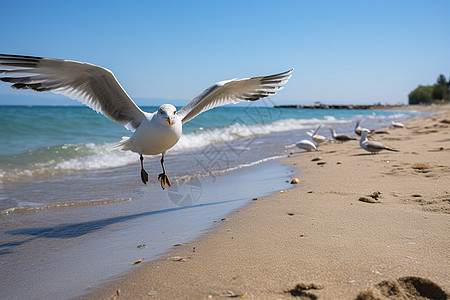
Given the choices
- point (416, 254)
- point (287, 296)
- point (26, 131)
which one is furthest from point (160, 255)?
point (26, 131)

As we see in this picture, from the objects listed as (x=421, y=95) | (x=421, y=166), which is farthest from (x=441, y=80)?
(x=421, y=166)

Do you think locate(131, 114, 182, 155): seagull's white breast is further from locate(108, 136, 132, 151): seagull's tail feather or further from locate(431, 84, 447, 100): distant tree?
locate(431, 84, 447, 100): distant tree

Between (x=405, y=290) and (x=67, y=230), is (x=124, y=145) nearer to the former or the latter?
(x=67, y=230)

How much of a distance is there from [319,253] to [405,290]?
628 millimetres

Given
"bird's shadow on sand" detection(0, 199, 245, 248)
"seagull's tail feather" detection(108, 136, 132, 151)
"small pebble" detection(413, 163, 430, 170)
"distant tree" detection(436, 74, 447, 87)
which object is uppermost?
"distant tree" detection(436, 74, 447, 87)

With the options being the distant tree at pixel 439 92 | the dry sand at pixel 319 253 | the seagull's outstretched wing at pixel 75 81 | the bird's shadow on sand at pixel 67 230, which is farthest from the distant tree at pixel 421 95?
the bird's shadow on sand at pixel 67 230

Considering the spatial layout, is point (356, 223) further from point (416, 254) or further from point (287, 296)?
point (287, 296)

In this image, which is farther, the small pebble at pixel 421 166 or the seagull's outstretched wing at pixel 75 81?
the small pebble at pixel 421 166

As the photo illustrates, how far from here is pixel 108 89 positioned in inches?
201

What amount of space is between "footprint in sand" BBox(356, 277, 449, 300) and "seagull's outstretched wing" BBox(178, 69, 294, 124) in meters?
4.20

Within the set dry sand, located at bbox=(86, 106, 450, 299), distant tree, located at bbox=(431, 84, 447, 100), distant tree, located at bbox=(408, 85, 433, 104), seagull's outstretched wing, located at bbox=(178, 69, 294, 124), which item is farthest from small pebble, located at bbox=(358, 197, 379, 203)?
distant tree, located at bbox=(408, 85, 433, 104)

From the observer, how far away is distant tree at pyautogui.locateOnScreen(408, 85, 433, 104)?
343 feet

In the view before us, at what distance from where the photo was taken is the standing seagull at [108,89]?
4273 millimetres

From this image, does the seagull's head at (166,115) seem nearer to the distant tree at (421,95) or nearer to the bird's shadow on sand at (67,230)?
the bird's shadow on sand at (67,230)
